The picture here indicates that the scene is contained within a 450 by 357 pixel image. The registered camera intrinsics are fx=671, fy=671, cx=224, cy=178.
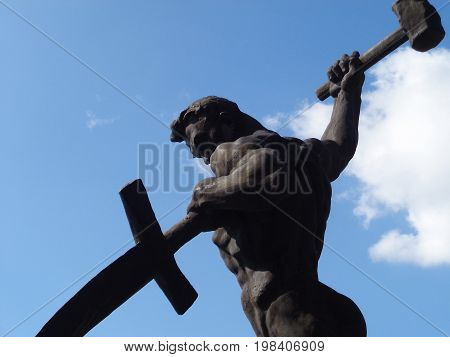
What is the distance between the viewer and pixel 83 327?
151 inches

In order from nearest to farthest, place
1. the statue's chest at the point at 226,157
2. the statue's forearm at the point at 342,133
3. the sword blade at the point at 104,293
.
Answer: the sword blade at the point at 104,293 → the statue's chest at the point at 226,157 → the statue's forearm at the point at 342,133

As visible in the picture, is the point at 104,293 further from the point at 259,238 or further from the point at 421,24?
the point at 421,24

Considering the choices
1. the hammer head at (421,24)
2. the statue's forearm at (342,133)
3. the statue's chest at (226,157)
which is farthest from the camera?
the statue's forearm at (342,133)

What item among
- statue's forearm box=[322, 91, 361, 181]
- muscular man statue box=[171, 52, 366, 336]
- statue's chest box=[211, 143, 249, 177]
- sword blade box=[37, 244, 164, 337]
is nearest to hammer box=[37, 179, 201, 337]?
sword blade box=[37, 244, 164, 337]

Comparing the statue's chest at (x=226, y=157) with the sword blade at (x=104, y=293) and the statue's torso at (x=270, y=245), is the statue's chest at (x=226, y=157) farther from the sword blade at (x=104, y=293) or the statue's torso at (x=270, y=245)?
the sword blade at (x=104, y=293)

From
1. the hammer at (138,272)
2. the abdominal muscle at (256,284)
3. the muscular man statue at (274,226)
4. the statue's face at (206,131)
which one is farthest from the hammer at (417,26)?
the hammer at (138,272)

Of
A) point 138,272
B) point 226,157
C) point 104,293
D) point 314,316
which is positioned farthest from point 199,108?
point 314,316

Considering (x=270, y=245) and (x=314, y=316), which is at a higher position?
(x=270, y=245)

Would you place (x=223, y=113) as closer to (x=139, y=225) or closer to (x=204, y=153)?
(x=204, y=153)

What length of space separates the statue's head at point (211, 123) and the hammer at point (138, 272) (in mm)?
666

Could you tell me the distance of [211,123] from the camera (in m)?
4.64

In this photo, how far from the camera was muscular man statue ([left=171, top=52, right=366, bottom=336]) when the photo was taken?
12.8 ft

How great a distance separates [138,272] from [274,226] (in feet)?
2.85

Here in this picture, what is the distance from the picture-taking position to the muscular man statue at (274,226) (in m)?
3.89
